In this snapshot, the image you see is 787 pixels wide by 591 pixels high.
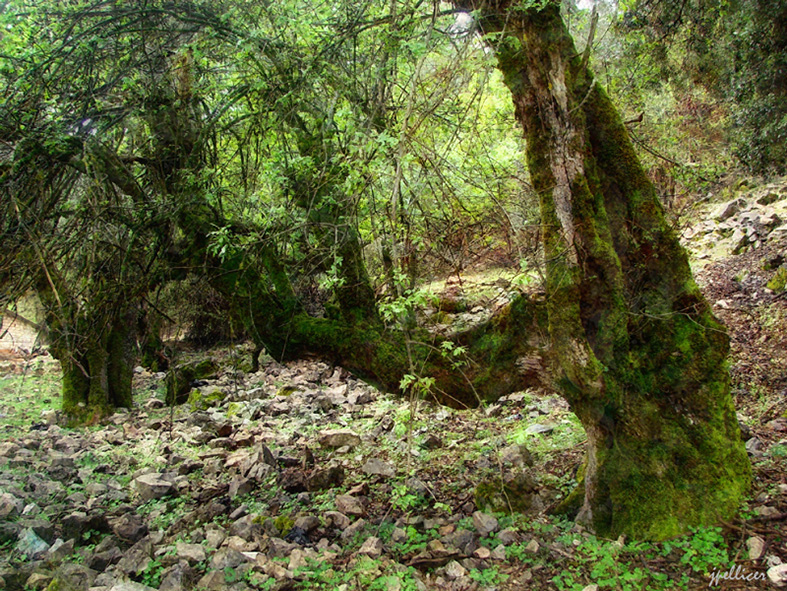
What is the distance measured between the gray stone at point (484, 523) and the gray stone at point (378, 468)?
132cm

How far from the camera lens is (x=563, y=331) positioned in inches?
130

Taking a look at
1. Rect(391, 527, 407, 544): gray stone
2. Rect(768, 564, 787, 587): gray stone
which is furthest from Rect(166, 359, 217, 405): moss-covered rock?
Rect(768, 564, 787, 587): gray stone

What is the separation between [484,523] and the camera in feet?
11.8

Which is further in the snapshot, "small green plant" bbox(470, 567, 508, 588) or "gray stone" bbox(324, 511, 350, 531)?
"gray stone" bbox(324, 511, 350, 531)

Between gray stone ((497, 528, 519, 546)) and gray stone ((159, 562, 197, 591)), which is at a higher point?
gray stone ((159, 562, 197, 591))

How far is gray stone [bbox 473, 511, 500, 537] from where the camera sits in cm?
356

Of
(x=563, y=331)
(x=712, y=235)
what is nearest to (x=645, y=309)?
(x=563, y=331)

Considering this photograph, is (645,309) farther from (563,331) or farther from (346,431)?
(346,431)

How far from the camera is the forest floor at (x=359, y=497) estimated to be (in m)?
2.99

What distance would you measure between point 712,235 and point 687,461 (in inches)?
325

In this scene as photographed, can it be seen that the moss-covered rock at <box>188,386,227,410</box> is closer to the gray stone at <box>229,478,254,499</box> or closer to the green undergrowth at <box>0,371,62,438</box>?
the green undergrowth at <box>0,371,62,438</box>

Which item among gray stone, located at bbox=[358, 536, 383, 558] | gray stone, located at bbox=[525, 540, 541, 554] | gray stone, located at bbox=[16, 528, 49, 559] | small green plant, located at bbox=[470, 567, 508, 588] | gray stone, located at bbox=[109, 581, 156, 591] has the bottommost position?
small green plant, located at bbox=[470, 567, 508, 588]

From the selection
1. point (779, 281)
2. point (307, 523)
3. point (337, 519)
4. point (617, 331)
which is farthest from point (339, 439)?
point (779, 281)

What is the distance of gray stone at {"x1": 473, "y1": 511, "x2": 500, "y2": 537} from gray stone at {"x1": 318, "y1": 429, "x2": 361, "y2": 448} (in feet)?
8.21
